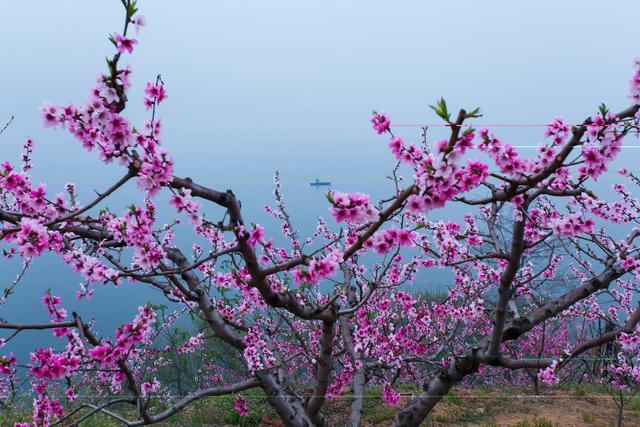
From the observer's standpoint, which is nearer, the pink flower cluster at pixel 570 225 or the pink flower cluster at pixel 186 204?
the pink flower cluster at pixel 186 204

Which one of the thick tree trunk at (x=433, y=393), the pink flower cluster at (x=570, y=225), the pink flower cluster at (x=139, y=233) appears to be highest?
the pink flower cluster at (x=139, y=233)

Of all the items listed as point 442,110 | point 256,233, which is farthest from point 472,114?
point 256,233

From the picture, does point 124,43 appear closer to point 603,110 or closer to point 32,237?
point 32,237

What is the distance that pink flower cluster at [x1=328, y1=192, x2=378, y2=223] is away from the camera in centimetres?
251

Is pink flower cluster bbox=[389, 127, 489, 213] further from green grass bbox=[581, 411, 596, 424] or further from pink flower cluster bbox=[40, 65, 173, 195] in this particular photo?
green grass bbox=[581, 411, 596, 424]

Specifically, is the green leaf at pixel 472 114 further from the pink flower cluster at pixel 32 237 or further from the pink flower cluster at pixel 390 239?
the pink flower cluster at pixel 32 237

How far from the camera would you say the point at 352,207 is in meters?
2.54

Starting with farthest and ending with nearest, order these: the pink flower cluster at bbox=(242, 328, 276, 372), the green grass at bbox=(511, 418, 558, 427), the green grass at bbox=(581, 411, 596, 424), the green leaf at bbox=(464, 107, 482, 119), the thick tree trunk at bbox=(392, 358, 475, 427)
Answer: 1. the green grass at bbox=(581, 411, 596, 424)
2. the green grass at bbox=(511, 418, 558, 427)
3. the thick tree trunk at bbox=(392, 358, 475, 427)
4. the pink flower cluster at bbox=(242, 328, 276, 372)
5. the green leaf at bbox=(464, 107, 482, 119)

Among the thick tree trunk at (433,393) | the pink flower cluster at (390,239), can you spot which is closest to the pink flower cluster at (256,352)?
the thick tree trunk at (433,393)

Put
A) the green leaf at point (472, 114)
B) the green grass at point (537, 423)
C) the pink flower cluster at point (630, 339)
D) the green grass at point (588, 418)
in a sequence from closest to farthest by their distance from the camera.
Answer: the green leaf at point (472, 114), the pink flower cluster at point (630, 339), the green grass at point (537, 423), the green grass at point (588, 418)

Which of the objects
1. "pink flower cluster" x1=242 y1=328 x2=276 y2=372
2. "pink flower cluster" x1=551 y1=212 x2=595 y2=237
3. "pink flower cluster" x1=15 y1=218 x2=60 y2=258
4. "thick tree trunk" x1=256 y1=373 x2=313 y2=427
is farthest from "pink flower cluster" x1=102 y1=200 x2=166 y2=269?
"pink flower cluster" x1=551 y1=212 x2=595 y2=237

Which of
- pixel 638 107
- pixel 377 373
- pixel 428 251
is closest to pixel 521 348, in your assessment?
pixel 377 373

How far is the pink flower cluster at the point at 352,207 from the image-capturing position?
2508mm

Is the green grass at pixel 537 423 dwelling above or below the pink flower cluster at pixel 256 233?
below
